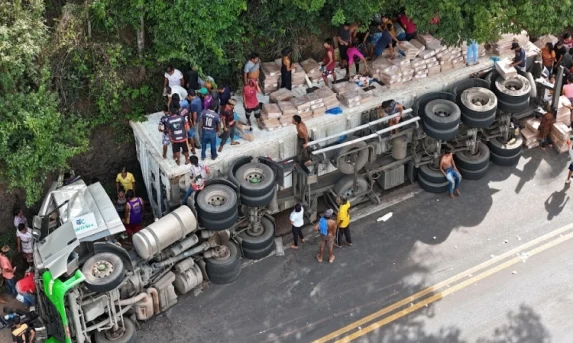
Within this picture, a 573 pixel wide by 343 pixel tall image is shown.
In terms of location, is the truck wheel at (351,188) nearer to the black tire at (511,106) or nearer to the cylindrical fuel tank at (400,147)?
the cylindrical fuel tank at (400,147)

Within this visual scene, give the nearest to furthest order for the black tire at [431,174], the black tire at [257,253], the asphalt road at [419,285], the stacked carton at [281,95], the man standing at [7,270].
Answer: the asphalt road at [419,285]
the man standing at [7,270]
the black tire at [257,253]
the stacked carton at [281,95]
the black tire at [431,174]

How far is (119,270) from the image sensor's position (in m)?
14.0

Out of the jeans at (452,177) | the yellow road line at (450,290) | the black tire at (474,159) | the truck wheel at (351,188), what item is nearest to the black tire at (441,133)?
the jeans at (452,177)

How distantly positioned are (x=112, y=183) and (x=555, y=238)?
9911mm

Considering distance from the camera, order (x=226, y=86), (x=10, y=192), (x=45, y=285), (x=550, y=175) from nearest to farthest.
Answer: (x=45, y=285) < (x=10, y=192) < (x=226, y=86) < (x=550, y=175)

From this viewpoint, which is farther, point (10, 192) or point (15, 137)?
point (10, 192)

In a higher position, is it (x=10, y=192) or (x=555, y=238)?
(x=10, y=192)

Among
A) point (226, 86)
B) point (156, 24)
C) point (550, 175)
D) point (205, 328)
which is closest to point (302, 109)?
point (226, 86)

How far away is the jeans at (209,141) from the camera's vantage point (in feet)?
51.7

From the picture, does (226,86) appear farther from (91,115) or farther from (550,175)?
(550,175)

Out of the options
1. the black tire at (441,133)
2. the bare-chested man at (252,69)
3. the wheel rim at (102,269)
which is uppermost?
the bare-chested man at (252,69)

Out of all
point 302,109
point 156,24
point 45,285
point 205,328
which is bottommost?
point 205,328

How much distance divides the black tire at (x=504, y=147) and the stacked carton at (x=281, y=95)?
5141 millimetres

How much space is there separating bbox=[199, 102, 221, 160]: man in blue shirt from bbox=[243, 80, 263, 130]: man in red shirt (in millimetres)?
1071
